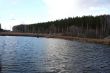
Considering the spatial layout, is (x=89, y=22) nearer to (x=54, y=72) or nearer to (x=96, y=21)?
(x=96, y=21)

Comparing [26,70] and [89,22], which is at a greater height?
[89,22]

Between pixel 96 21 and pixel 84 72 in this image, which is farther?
pixel 96 21

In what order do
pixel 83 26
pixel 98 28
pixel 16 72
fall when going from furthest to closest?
pixel 83 26 < pixel 98 28 < pixel 16 72

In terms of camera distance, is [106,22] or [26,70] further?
[106,22]

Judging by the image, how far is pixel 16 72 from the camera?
30.8m

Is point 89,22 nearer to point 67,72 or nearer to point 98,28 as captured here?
point 98,28

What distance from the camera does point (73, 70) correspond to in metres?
33.6

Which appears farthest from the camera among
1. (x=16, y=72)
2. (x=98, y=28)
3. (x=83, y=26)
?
(x=83, y=26)

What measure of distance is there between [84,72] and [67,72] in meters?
2.35

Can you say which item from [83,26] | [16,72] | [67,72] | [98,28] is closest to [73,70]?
[67,72]

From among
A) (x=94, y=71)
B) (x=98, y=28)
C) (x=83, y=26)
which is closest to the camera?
(x=94, y=71)

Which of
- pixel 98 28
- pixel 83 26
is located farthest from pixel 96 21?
pixel 83 26

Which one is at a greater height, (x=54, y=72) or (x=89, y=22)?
(x=89, y=22)

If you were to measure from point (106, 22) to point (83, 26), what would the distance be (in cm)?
2201
